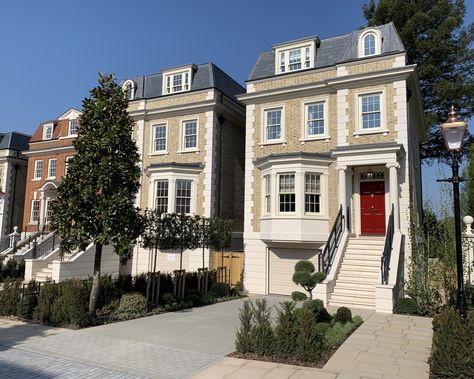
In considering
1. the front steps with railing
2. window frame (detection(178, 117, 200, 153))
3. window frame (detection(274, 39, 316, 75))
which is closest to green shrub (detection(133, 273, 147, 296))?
the front steps with railing

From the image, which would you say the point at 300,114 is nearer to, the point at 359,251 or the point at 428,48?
the point at 359,251

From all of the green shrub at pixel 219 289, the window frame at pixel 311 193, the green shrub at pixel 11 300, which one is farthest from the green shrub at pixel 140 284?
the window frame at pixel 311 193

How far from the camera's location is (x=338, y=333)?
859cm

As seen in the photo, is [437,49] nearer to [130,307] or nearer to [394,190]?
[394,190]

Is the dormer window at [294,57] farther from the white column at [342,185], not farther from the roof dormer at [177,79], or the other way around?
the white column at [342,185]

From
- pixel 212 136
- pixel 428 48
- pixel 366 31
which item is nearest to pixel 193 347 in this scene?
pixel 212 136

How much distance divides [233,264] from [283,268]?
2453 millimetres

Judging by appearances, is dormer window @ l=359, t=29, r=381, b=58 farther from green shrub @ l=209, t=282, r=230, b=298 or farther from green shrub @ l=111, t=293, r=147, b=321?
green shrub @ l=111, t=293, r=147, b=321

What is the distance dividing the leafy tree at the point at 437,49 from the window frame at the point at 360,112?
13.9 meters

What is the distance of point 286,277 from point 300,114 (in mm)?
7100

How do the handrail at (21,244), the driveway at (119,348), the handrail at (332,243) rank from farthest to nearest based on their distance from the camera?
the handrail at (21,244) < the handrail at (332,243) < the driveway at (119,348)

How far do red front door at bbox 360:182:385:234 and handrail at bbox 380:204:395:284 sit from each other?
1.25m

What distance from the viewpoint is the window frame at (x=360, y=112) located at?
1526 cm

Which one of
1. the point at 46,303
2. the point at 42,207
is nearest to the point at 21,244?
the point at 42,207
